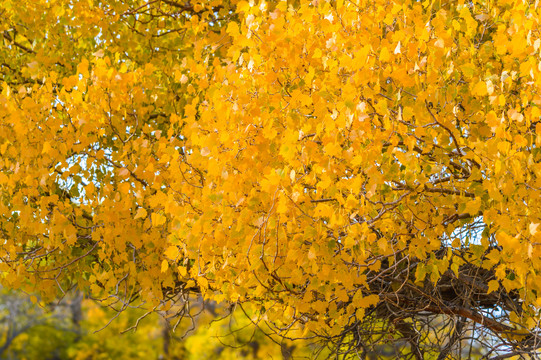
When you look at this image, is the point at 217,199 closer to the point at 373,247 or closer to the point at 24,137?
the point at 373,247

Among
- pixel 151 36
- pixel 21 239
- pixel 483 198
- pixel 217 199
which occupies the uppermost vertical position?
pixel 151 36

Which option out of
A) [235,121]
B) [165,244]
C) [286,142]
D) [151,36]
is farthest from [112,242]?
[151,36]

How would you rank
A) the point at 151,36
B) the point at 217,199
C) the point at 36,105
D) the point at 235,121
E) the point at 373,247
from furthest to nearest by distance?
1. the point at 151,36
2. the point at 36,105
3. the point at 373,247
4. the point at 235,121
5. the point at 217,199

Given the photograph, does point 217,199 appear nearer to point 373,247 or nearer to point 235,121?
point 235,121

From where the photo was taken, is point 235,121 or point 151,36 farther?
point 151,36

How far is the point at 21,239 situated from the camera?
5438 millimetres

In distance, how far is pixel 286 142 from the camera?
3.10 meters

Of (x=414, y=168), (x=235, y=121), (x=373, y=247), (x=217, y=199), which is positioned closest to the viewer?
(x=414, y=168)

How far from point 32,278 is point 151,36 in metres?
2.85

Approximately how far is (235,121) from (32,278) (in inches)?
107

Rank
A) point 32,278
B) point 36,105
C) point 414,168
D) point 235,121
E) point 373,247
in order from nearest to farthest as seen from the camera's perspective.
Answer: point 414,168 → point 235,121 → point 373,247 → point 36,105 → point 32,278

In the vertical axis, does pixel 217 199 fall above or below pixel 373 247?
below

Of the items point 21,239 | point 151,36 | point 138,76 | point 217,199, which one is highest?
point 151,36

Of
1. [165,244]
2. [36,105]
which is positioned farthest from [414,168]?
[36,105]
